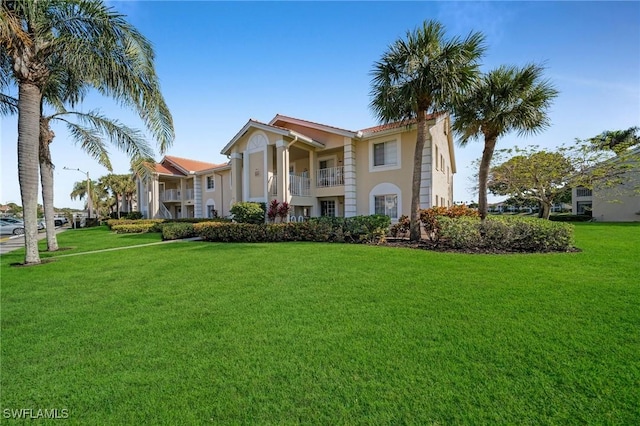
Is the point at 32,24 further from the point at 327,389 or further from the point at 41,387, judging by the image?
the point at 327,389

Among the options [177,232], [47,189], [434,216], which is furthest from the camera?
[177,232]

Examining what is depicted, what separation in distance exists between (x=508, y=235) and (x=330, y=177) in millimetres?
10643

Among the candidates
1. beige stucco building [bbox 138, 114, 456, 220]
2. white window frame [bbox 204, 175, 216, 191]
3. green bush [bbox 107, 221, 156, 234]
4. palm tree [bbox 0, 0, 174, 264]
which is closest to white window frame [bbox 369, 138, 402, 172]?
beige stucco building [bbox 138, 114, 456, 220]

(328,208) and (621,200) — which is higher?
(621,200)

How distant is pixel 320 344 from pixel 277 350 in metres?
0.57

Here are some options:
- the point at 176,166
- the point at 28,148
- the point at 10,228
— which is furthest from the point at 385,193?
the point at 10,228

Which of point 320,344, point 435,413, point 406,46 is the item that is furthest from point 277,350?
point 406,46

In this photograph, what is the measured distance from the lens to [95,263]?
9.87 metres

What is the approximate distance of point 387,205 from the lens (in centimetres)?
1631

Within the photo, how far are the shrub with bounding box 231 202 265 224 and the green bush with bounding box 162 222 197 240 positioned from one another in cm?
276

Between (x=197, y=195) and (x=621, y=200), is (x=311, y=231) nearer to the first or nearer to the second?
(x=197, y=195)

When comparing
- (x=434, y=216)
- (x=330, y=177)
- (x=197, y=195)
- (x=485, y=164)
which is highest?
(x=330, y=177)

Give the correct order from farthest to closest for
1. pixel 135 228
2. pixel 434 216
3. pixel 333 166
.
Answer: pixel 135 228, pixel 333 166, pixel 434 216

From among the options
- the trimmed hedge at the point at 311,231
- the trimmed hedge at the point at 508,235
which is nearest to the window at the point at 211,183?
the trimmed hedge at the point at 311,231
